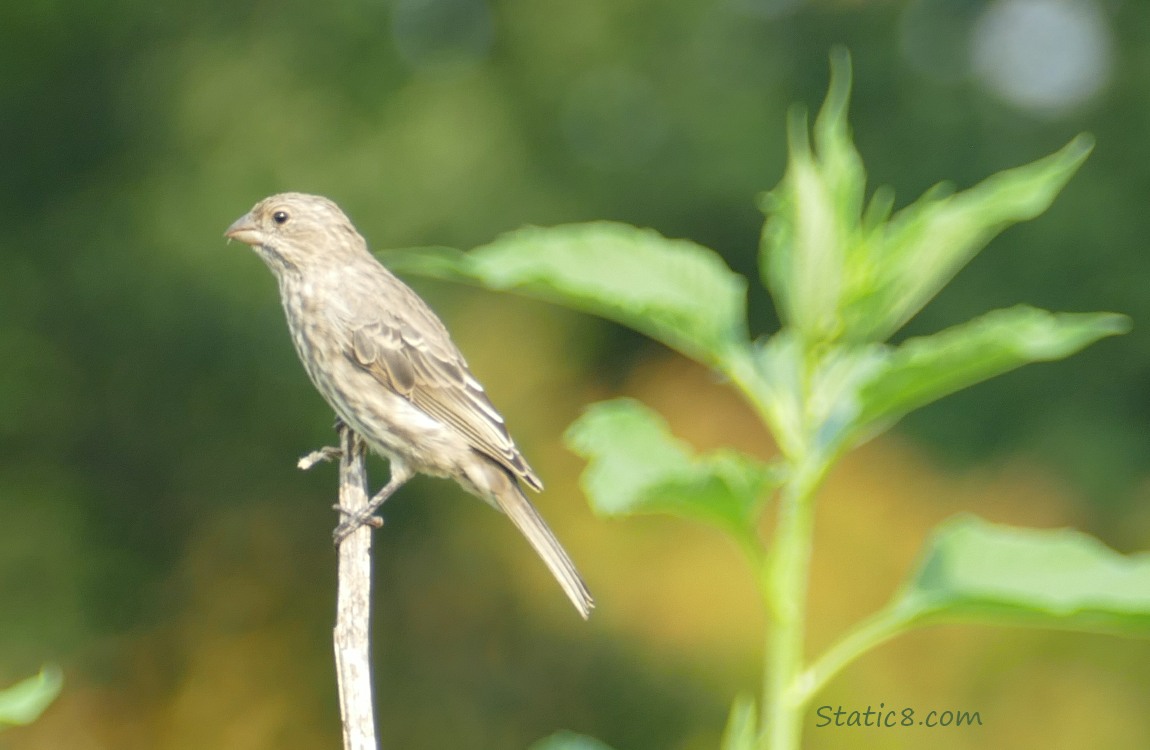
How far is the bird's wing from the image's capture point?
4917 mm

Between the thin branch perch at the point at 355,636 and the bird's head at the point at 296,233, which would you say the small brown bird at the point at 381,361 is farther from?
the thin branch perch at the point at 355,636

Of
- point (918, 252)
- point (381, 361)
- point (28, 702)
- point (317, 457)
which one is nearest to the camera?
Result: point (28, 702)

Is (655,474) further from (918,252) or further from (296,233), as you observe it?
(296,233)

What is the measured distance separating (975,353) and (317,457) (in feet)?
9.57

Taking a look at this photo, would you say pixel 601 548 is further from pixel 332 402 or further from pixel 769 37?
pixel 769 37

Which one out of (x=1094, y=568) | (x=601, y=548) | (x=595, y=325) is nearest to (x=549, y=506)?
(x=601, y=548)

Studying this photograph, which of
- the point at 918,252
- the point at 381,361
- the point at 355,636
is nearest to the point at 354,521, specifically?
the point at 355,636

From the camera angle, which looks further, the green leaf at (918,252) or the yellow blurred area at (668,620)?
the yellow blurred area at (668,620)

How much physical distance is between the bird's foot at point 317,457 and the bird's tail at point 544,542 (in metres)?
0.58

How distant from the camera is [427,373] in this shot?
5086 millimetres

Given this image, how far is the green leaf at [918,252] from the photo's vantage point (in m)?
1.53

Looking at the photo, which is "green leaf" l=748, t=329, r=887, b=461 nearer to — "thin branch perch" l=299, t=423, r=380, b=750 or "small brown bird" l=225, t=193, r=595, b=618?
"thin branch perch" l=299, t=423, r=380, b=750

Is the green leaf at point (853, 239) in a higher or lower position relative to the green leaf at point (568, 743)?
higher

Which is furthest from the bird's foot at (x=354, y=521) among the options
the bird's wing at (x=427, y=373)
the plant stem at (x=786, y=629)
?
the plant stem at (x=786, y=629)
